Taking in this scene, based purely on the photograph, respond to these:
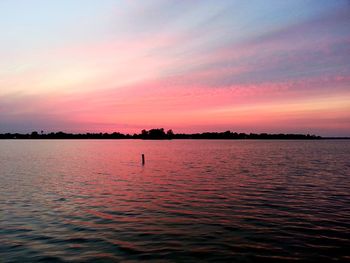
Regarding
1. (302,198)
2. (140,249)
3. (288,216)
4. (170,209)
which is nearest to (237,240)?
(140,249)

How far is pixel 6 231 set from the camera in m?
17.0

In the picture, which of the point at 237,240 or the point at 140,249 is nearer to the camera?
the point at 140,249

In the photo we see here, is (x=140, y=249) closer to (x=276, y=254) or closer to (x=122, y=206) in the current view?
(x=276, y=254)

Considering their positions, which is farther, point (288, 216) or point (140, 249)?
point (288, 216)

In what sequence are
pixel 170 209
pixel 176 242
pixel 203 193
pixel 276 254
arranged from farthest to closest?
1. pixel 203 193
2. pixel 170 209
3. pixel 176 242
4. pixel 276 254

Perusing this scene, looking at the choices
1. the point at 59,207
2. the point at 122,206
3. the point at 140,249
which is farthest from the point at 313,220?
the point at 59,207

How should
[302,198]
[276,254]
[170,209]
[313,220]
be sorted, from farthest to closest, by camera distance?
[302,198] → [170,209] → [313,220] → [276,254]

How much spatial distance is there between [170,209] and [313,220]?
923cm

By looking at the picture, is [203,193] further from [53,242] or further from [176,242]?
[53,242]

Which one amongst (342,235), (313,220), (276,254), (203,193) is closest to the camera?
(276,254)

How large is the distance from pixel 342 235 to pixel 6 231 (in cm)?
1727

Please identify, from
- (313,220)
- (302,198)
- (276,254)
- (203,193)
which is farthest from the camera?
(203,193)

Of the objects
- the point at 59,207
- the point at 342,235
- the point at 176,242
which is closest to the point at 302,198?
the point at 342,235

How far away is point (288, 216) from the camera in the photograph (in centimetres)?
2039
